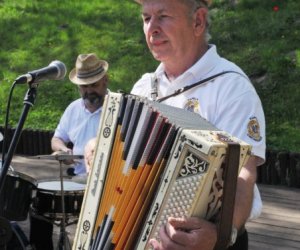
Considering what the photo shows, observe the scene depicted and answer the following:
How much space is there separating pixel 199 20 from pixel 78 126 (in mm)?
3510

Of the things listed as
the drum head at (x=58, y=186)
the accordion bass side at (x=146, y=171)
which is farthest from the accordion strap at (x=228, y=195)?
the drum head at (x=58, y=186)

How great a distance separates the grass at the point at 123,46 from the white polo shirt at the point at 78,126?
2.21 meters

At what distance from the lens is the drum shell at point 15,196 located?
4.17m

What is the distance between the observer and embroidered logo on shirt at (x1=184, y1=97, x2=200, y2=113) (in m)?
2.35

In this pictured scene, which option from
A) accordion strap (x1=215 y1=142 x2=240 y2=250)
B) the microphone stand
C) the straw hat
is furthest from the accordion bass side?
the straw hat

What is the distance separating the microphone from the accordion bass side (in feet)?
2.07

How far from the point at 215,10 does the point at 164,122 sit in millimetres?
8316

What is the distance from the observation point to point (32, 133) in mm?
8234

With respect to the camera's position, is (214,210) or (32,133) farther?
(32,133)

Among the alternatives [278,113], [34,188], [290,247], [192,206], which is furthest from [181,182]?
[278,113]

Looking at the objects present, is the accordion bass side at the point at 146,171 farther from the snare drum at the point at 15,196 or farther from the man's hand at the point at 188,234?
the snare drum at the point at 15,196

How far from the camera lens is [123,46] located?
9.92 metres

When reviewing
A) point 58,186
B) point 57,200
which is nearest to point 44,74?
point 57,200

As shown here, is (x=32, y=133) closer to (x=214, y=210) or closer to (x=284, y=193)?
(x=284, y=193)
